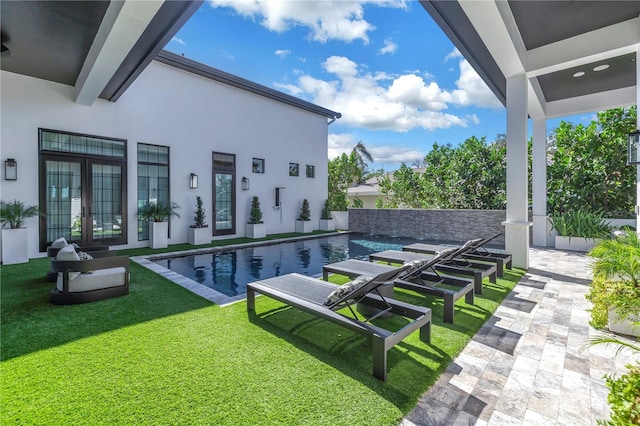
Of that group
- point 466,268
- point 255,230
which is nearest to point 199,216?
point 255,230

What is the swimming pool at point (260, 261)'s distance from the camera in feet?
21.2

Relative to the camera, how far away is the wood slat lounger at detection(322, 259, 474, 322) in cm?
392

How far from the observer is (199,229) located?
10680 millimetres

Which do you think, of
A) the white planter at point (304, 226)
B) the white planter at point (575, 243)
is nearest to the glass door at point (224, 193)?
the white planter at point (304, 226)

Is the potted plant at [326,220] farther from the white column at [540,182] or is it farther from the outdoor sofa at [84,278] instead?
the outdoor sofa at [84,278]

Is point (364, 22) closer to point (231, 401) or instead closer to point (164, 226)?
point (164, 226)

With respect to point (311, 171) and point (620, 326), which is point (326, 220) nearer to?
point (311, 171)

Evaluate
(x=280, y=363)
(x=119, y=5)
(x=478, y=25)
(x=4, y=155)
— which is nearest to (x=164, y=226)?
(x=4, y=155)

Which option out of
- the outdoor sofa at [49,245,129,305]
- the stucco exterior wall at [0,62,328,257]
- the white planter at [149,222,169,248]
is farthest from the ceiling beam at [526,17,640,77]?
the white planter at [149,222,169,248]

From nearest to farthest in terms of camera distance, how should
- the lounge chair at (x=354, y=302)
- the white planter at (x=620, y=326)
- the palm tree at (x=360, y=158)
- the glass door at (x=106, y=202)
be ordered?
1. the lounge chair at (x=354, y=302)
2. the white planter at (x=620, y=326)
3. the glass door at (x=106, y=202)
4. the palm tree at (x=360, y=158)

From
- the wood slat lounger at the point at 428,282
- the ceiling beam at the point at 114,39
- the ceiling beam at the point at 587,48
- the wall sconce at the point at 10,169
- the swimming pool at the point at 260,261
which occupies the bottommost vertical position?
the swimming pool at the point at 260,261

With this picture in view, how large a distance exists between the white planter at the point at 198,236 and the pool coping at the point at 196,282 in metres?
1.02

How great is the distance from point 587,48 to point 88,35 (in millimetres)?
9742

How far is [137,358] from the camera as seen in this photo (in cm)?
300
